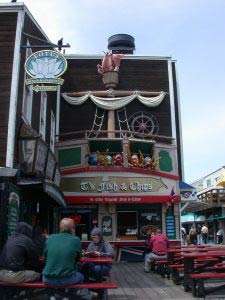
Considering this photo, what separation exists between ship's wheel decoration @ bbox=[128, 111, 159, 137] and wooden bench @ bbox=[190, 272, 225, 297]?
1217cm

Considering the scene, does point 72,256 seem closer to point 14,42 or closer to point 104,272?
point 104,272

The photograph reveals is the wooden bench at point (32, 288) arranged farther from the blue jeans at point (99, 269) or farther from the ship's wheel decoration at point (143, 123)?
the ship's wheel decoration at point (143, 123)

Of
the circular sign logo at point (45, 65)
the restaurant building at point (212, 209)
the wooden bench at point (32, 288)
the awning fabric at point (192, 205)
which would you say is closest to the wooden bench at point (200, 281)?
the wooden bench at point (32, 288)

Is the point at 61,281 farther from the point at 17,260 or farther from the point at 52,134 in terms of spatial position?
the point at 52,134

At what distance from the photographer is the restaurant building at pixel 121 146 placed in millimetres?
18359

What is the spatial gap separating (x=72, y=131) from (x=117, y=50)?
7414 mm

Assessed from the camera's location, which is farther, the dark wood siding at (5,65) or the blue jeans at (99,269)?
the dark wood siding at (5,65)

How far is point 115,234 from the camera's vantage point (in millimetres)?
18391

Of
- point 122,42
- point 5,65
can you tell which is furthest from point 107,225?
point 122,42

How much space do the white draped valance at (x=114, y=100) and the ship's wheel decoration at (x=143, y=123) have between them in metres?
0.58

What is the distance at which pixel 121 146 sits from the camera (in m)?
19.1

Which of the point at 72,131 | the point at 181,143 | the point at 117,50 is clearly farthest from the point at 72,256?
the point at 117,50

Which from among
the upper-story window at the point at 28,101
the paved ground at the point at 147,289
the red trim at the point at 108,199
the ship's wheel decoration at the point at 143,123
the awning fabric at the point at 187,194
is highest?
the ship's wheel decoration at the point at 143,123

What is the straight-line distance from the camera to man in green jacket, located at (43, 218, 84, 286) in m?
6.23
